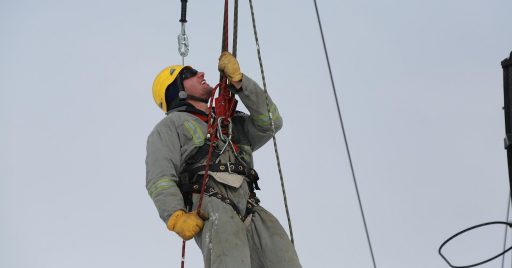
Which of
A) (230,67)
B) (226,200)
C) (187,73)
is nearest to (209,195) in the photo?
(226,200)

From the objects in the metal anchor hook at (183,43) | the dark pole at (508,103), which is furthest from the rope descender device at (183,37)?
the dark pole at (508,103)

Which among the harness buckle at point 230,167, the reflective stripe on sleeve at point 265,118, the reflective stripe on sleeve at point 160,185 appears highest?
the reflective stripe on sleeve at point 265,118

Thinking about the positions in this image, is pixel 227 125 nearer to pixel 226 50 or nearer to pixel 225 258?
pixel 226 50

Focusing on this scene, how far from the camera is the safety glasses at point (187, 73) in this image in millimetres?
6414

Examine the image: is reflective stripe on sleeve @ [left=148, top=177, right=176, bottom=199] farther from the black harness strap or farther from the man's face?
the man's face

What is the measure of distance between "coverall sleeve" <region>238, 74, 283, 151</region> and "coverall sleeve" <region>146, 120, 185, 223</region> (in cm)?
50

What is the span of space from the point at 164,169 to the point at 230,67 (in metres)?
0.75

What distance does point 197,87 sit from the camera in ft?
20.9

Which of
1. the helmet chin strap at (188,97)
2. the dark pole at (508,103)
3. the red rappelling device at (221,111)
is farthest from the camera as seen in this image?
the helmet chin strap at (188,97)

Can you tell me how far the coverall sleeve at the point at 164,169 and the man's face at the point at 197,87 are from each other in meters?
0.36

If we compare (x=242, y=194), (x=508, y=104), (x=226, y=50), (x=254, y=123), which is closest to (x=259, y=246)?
(x=242, y=194)

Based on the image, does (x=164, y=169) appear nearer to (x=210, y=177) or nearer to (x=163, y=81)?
(x=210, y=177)

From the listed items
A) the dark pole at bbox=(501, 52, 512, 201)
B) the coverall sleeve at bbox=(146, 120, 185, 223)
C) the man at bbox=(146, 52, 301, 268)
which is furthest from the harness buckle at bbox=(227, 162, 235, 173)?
the dark pole at bbox=(501, 52, 512, 201)

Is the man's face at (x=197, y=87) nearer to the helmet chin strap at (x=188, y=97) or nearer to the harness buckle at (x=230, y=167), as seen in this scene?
the helmet chin strap at (x=188, y=97)
